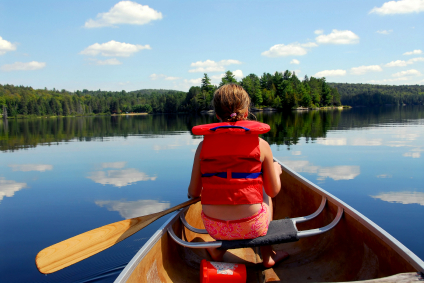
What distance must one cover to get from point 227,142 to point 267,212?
0.75 meters

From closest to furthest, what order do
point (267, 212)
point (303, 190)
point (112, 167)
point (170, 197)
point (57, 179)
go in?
point (267, 212) < point (303, 190) < point (170, 197) < point (57, 179) < point (112, 167)

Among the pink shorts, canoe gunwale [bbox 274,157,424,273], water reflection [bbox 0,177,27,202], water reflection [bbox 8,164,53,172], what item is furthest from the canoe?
water reflection [bbox 8,164,53,172]

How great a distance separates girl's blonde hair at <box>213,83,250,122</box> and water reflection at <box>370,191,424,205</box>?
17.8ft

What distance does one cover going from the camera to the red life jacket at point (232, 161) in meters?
2.21

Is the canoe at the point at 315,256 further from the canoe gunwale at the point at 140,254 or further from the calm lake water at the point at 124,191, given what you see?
the calm lake water at the point at 124,191

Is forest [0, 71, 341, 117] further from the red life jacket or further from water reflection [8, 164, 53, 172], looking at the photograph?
the red life jacket

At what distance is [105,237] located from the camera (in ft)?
8.92

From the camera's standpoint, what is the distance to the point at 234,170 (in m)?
2.24

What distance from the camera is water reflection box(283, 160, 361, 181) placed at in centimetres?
805

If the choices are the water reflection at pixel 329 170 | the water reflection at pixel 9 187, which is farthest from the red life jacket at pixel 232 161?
the water reflection at pixel 9 187

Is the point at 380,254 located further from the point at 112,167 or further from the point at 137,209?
the point at 112,167

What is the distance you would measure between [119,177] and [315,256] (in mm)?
7002

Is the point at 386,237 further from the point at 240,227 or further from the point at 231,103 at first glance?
the point at 231,103

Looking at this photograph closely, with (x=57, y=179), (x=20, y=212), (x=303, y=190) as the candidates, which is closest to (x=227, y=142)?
(x=303, y=190)
